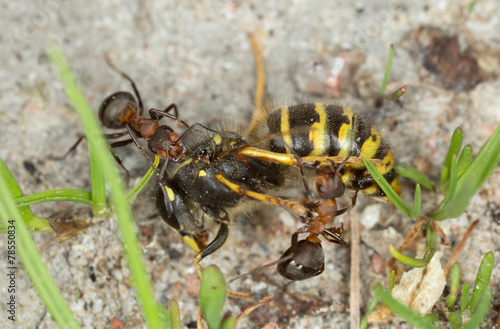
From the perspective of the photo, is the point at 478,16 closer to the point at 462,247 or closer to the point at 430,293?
the point at 462,247

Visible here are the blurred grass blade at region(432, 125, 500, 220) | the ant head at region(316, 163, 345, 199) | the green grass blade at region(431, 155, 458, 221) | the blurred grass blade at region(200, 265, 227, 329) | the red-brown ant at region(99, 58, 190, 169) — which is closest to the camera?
the blurred grass blade at region(200, 265, 227, 329)

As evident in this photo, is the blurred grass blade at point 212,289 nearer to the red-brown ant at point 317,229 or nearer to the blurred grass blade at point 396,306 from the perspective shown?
the red-brown ant at point 317,229

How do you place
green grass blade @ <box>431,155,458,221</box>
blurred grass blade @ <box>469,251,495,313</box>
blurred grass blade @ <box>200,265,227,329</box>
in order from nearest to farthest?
blurred grass blade @ <box>200,265,227,329</box> → blurred grass blade @ <box>469,251,495,313</box> → green grass blade @ <box>431,155,458,221</box>

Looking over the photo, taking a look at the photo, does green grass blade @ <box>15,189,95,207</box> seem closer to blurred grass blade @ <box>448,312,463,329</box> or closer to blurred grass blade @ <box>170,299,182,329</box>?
blurred grass blade @ <box>170,299,182,329</box>

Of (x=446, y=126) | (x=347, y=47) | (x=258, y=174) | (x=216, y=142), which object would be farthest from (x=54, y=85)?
(x=446, y=126)

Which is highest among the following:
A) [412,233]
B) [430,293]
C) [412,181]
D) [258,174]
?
[258,174]

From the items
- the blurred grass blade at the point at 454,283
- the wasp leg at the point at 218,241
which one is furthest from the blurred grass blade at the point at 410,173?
the wasp leg at the point at 218,241

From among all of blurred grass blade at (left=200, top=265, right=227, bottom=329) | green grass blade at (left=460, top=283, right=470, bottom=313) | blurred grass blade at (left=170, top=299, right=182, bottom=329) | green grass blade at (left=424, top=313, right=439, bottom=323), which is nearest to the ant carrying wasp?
blurred grass blade at (left=170, top=299, right=182, bottom=329)
